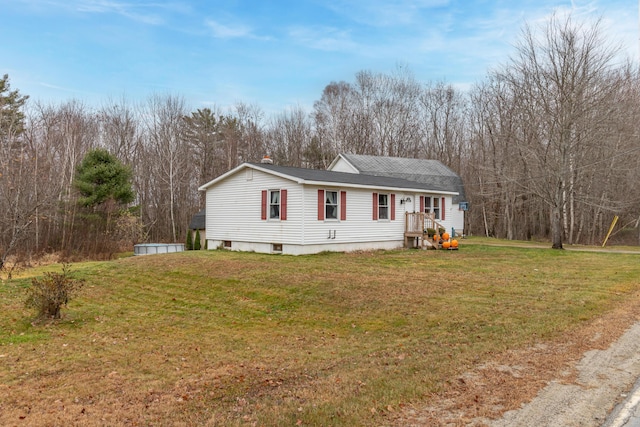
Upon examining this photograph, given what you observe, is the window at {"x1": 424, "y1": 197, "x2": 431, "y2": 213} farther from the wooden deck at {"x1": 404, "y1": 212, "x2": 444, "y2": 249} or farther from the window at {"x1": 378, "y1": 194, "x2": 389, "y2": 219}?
the window at {"x1": 378, "y1": 194, "x2": 389, "y2": 219}

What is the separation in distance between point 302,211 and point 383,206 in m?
4.65

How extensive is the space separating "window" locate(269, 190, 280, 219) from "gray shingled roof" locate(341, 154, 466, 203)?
10354 mm

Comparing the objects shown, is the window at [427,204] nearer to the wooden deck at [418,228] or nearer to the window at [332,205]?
the wooden deck at [418,228]

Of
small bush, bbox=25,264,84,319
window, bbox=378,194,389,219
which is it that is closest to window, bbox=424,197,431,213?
window, bbox=378,194,389,219

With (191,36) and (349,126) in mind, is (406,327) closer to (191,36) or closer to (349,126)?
(191,36)

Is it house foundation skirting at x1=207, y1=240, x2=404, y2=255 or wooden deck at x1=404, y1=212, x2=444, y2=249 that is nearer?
house foundation skirting at x1=207, y1=240, x2=404, y2=255

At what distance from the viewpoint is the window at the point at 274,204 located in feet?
53.0

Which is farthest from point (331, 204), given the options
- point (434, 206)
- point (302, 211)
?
point (434, 206)

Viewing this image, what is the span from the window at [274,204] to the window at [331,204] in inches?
71.3

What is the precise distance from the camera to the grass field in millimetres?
3928

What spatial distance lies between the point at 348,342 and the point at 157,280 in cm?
A: 774

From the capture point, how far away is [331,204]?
16.3 metres

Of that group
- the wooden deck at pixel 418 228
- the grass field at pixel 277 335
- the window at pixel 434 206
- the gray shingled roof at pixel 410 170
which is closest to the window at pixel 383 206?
the wooden deck at pixel 418 228

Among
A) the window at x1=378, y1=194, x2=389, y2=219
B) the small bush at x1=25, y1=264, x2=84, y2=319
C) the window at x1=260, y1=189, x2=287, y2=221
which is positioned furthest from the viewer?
the window at x1=378, y1=194, x2=389, y2=219
